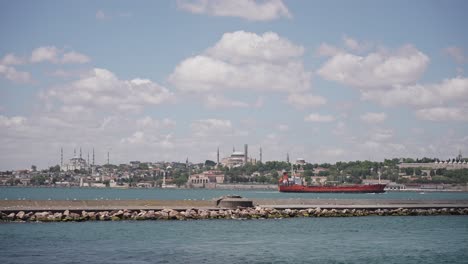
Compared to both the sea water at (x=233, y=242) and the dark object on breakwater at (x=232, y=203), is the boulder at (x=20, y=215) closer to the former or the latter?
the sea water at (x=233, y=242)

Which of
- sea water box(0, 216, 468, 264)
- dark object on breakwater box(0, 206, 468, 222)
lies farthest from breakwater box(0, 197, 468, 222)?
sea water box(0, 216, 468, 264)

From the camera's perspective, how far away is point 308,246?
47.6m

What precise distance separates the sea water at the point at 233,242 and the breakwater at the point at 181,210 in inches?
98.9

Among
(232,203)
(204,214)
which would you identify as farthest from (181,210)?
(232,203)

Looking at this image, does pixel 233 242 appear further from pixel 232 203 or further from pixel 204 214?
pixel 232 203

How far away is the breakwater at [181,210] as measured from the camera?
2378 inches

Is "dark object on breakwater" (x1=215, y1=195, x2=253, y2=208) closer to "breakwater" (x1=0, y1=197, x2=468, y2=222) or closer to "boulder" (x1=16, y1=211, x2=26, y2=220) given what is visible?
"breakwater" (x1=0, y1=197, x2=468, y2=222)

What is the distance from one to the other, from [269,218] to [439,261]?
27.7 meters

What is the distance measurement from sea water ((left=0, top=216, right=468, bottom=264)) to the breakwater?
251 centimetres

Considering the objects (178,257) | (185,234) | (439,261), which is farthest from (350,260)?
(185,234)

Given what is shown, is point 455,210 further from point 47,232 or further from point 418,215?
point 47,232

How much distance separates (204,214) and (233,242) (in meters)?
17.4

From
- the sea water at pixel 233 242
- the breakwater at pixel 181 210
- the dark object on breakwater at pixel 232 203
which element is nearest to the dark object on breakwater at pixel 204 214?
the breakwater at pixel 181 210

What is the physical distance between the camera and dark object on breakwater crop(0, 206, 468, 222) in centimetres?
5928
